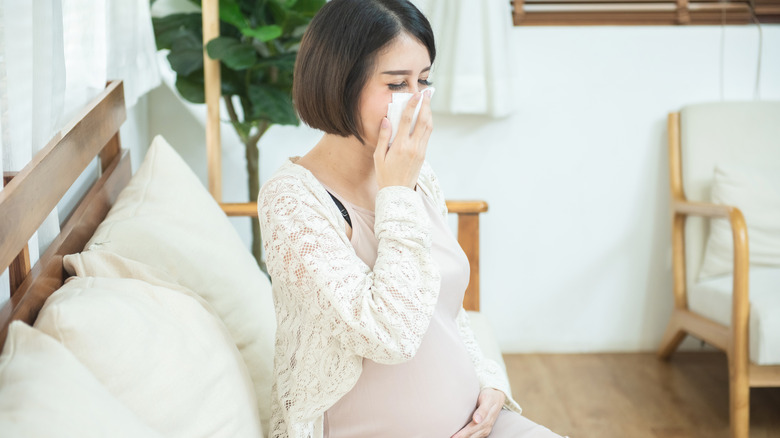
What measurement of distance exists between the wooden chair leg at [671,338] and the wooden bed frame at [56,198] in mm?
1861

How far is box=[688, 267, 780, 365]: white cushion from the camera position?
200 centimetres

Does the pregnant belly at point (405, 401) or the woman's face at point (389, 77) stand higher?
the woman's face at point (389, 77)

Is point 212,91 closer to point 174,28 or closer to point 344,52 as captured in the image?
point 174,28

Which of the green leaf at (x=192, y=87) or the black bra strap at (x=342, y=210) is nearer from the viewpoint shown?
the black bra strap at (x=342, y=210)

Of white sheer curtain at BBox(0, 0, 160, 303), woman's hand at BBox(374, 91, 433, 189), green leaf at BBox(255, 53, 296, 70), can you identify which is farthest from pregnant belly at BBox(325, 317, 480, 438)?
green leaf at BBox(255, 53, 296, 70)

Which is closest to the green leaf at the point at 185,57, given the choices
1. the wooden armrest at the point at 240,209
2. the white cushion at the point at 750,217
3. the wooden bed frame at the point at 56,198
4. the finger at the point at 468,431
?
the wooden armrest at the point at 240,209

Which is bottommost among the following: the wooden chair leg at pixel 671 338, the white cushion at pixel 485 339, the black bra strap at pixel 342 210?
the wooden chair leg at pixel 671 338

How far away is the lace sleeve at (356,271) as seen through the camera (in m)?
1.01

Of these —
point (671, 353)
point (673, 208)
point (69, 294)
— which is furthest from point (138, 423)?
point (671, 353)

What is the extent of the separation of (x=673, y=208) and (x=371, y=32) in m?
1.80

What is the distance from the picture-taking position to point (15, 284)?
36.5 inches

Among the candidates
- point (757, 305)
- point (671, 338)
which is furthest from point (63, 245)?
point (671, 338)

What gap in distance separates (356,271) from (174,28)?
1596mm

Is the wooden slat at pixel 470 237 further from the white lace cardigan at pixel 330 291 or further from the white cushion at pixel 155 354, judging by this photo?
the white cushion at pixel 155 354
